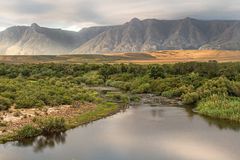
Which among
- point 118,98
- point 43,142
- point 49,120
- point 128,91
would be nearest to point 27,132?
point 43,142

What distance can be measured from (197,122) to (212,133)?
6.24 metres

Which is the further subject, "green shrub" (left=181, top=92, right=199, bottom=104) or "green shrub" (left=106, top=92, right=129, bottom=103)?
"green shrub" (left=106, top=92, right=129, bottom=103)

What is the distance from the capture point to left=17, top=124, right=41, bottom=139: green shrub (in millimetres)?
41812

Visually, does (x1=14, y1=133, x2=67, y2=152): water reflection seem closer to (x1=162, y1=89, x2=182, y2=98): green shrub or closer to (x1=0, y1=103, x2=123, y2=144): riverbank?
(x1=0, y1=103, x2=123, y2=144): riverbank

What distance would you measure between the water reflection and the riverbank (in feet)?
3.27

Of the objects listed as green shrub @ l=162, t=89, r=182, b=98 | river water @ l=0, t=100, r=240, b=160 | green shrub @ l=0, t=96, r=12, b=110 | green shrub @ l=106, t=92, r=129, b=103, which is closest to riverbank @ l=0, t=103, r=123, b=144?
river water @ l=0, t=100, r=240, b=160

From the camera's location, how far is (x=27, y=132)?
42281mm

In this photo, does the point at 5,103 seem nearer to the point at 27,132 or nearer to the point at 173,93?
the point at 27,132

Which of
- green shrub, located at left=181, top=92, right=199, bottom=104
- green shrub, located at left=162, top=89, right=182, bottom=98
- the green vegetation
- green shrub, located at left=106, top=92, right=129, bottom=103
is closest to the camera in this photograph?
the green vegetation

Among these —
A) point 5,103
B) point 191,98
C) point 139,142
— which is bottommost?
point 139,142

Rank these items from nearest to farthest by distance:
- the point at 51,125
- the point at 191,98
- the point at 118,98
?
the point at 51,125, the point at 191,98, the point at 118,98

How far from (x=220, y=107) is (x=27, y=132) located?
29.7 m

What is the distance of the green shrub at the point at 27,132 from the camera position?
4181 cm

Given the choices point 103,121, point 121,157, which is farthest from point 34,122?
point 121,157
